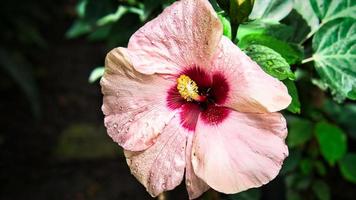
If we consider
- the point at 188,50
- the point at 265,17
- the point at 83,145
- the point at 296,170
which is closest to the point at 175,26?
the point at 188,50

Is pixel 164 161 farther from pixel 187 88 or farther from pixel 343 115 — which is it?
pixel 343 115

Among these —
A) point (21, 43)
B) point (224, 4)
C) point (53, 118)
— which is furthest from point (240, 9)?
point (21, 43)

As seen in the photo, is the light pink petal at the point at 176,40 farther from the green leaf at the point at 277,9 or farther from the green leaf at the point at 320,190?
the green leaf at the point at 320,190

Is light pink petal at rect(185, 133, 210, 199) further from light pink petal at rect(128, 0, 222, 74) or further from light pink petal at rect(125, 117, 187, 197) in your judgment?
light pink petal at rect(128, 0, 222, 74)

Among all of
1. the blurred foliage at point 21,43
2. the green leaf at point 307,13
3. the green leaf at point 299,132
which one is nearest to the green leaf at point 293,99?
the green leaf at point 307,13

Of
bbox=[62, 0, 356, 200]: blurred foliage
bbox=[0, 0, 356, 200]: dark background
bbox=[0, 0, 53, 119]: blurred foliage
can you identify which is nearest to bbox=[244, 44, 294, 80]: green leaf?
bbox=[62, 0, 356, 200]: blurred foliage
